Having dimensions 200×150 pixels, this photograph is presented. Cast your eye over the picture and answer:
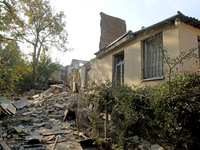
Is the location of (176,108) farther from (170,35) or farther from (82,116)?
(82,116)

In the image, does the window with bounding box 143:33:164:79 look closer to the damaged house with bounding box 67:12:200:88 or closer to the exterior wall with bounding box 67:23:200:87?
the damaged house with bounding box 67:12:200:88

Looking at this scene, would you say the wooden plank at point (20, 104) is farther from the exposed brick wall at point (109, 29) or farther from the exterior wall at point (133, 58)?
the exposed brick wall at point (109, 29)

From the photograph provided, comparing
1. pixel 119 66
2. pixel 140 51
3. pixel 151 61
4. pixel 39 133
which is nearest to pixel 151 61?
pixel 151 61

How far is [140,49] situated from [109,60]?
2.97 meters

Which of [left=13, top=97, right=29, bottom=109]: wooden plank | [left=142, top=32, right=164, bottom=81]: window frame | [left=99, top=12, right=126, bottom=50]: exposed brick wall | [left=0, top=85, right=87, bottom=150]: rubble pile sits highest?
[left=99, top=12, right=126, bottom=50]: exposed brick wall

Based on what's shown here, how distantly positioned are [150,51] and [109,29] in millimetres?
7487

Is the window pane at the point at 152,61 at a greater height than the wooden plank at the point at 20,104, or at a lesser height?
greater

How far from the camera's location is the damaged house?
473 cm

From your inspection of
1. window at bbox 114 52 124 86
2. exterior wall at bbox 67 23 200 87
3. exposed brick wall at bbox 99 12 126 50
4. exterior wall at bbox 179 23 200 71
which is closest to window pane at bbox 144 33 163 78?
exterior wall at bbox 67 23 200 87

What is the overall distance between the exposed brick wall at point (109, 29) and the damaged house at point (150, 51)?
2807 millimetres

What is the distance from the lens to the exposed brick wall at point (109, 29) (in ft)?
39.8

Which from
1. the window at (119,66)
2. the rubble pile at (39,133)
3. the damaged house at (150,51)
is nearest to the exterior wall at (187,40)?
the damaged house at (150,51)

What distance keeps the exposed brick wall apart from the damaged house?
281cm

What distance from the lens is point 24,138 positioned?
5.17m
